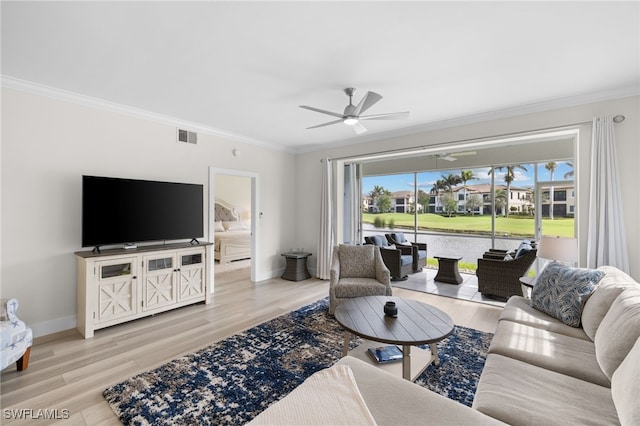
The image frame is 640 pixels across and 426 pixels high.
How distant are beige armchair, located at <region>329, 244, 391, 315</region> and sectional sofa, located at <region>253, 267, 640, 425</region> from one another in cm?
154

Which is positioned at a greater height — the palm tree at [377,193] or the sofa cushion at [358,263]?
the palm tree at [377,193]

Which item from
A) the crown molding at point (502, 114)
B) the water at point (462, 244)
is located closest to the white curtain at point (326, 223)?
the crown molding at point (502, 114)

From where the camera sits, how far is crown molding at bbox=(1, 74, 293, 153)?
9.29 ft

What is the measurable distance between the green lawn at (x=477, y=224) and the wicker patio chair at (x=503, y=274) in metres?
1.80

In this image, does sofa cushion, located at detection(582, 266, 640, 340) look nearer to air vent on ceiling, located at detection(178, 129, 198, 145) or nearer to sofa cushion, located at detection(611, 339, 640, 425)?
sofa cushion, located at detection(611, 339, 640, 425)

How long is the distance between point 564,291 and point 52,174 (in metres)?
5.23

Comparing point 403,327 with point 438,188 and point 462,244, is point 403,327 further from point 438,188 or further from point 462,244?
point 438,188

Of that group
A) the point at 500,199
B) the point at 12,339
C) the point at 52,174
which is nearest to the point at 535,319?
the point at 12,339

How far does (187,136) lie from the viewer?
4.23m

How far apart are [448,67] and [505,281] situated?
3310 mm

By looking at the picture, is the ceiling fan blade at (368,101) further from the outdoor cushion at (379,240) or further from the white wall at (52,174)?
the outdoor cushion at (379,240)

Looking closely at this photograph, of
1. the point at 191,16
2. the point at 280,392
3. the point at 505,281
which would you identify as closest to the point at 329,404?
Result: the point at 280,392

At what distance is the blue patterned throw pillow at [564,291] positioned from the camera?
2.21 meters

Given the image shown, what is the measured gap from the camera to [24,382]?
2230 mm
